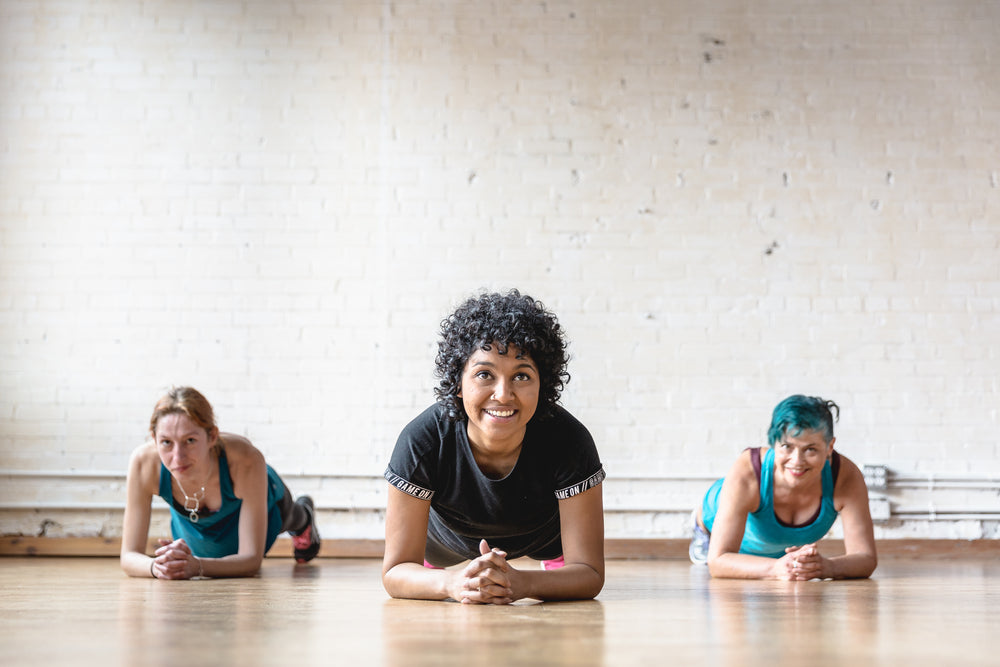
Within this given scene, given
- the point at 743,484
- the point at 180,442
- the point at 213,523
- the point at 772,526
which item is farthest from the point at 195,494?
the point at 772,526

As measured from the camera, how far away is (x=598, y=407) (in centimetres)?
536

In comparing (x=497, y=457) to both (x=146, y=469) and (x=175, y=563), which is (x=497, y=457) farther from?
(x=146, y=469)

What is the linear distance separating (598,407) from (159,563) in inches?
109

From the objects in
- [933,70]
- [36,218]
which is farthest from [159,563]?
[933,70]

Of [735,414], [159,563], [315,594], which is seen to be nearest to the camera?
[315,594]

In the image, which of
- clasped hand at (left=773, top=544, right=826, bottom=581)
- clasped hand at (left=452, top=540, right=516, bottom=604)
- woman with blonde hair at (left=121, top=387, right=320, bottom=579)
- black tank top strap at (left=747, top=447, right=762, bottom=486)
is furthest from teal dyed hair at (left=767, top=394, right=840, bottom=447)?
woman with blonde hair at (left=121, top=387, right=320, bottom=579)

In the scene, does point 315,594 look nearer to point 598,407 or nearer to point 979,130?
point 598,407

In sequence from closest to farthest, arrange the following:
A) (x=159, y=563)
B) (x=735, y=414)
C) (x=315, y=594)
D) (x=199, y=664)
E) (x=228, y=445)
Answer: (x=199, y=664), (x=315, y=594), (x=159, y=563), (x=228, y=445), (x=735, y=414)

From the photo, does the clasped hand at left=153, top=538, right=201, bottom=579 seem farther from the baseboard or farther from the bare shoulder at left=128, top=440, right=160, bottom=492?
the baseboard

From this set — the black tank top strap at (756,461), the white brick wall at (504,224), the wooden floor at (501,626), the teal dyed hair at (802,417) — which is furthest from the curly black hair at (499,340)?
the white brick wall at (504,224)

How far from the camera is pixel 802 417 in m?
3.29

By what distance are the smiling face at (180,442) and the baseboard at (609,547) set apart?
1.88 metres

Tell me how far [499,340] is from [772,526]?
1828 millimetres

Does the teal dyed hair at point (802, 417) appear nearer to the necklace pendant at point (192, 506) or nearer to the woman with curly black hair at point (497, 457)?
the woman with curly black hair at point (497, 457)
